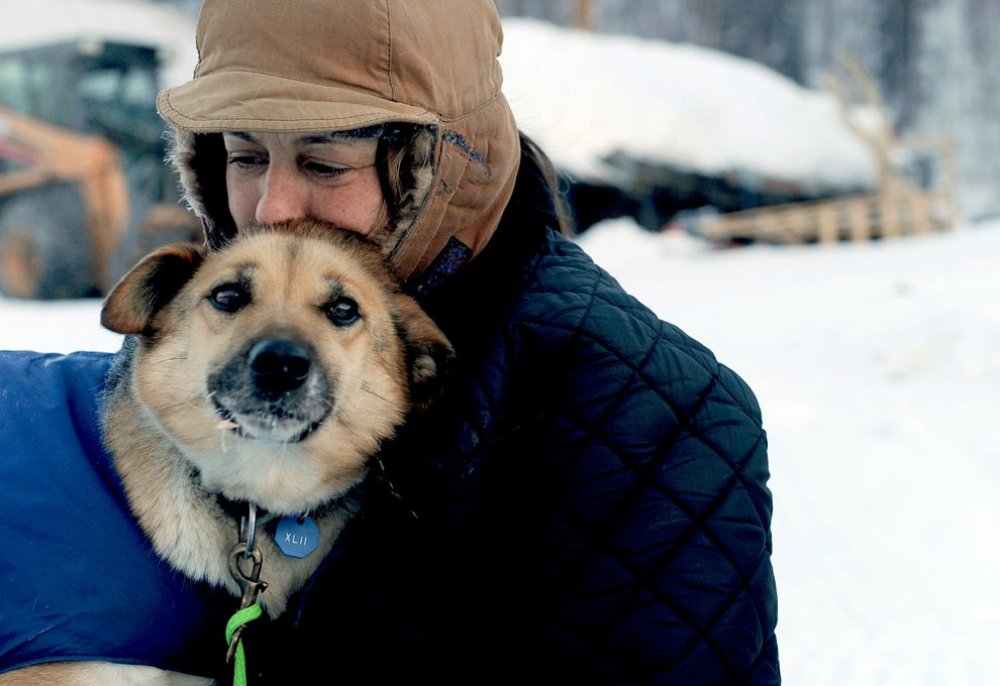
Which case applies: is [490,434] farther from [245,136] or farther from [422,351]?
[245,136]

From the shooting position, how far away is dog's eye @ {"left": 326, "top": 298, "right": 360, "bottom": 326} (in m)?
2.03

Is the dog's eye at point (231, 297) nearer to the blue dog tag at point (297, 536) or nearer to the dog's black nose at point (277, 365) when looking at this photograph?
the dog's black nose at point (277, 365)

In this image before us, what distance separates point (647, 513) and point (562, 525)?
158 mm

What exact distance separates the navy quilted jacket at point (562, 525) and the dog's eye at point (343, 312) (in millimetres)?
296

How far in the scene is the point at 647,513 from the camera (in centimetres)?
159

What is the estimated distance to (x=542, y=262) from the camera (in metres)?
1.87

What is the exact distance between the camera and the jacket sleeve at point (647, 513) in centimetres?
156

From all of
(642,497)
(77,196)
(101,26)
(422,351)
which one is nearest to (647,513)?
(642,497)

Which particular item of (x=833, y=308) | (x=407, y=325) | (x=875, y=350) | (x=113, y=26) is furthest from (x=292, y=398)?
(x=113, y=26)

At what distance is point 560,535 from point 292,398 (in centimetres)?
63

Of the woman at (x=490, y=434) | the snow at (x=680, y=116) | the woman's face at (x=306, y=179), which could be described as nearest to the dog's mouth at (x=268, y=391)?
the woman at (x=490, y=434)

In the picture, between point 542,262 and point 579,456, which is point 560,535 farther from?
point 542,262

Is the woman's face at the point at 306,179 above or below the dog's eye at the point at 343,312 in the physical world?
above

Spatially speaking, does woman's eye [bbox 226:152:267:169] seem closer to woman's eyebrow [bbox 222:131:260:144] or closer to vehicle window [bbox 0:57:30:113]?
woman's eyebrow [bbox 222:131:260:144]
